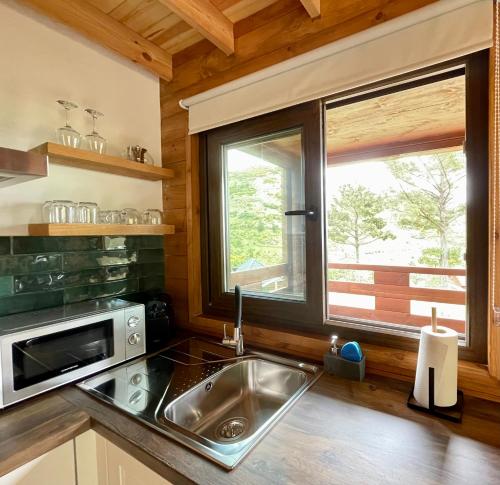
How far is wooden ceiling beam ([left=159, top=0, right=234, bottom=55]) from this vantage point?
113cm

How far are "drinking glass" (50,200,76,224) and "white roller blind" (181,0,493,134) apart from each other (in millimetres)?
768

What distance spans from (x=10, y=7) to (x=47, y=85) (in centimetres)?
29

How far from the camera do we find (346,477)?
623mm

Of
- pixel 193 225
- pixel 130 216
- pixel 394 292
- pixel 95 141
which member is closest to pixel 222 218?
pixel 193 225

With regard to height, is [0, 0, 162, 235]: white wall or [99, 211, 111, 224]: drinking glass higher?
[0, 0, 162, 235]: white wall

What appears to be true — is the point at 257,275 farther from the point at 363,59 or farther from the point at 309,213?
the point at 363,59

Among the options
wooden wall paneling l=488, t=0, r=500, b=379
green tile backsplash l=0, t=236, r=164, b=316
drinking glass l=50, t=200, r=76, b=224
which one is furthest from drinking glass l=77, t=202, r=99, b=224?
wooden wall paneling l=488, t=0, r=500, b=379

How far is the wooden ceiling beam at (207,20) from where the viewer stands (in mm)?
1130

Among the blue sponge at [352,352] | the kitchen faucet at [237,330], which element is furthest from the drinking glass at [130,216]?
the blue sponge at [352,352]

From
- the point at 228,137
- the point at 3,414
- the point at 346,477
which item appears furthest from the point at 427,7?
the point at 3,414

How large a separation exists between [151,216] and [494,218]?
1.46m

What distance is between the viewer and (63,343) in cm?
103

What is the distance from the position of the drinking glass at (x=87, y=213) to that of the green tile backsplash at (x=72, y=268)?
0.41 ft

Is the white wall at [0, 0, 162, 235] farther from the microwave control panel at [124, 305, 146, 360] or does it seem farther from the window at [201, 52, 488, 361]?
the microwave control panel at [124, 305, 146, 360]
